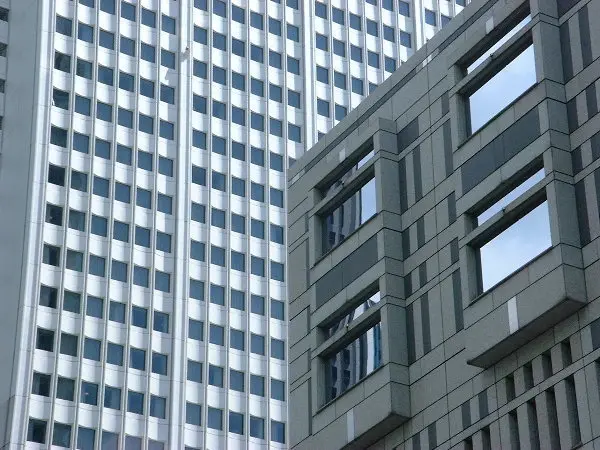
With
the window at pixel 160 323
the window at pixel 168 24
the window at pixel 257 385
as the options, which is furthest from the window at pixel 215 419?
the window at pixel 168 24

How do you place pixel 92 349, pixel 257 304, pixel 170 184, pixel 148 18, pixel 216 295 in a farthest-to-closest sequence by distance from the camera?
pixel 148 18 < pixel 170 184 < pixel 257 304 < pixel 216 295 < pixel 92 349

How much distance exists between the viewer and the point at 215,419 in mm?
103312

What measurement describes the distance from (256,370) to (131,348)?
9.57m

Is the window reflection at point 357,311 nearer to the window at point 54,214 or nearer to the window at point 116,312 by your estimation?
the window at point 116,312

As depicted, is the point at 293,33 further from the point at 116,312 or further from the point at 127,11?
the point at 116,312

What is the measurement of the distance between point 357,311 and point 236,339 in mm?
57473

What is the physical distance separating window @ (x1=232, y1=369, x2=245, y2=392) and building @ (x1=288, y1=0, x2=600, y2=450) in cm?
5036

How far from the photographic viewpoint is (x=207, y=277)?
10781cm

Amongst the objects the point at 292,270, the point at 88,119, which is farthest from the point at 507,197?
the point at 88,119

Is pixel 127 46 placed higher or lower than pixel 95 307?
higher

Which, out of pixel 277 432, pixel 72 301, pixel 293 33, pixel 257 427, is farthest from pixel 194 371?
pixel 293 33

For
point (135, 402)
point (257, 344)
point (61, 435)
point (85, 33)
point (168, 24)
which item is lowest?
point (61, 435)

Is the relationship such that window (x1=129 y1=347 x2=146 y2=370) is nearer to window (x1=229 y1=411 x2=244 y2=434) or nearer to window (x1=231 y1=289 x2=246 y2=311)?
window (x1=229 y1=411 x2=244 y2=434)

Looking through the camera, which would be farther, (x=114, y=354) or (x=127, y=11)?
(x=127, y=11)
